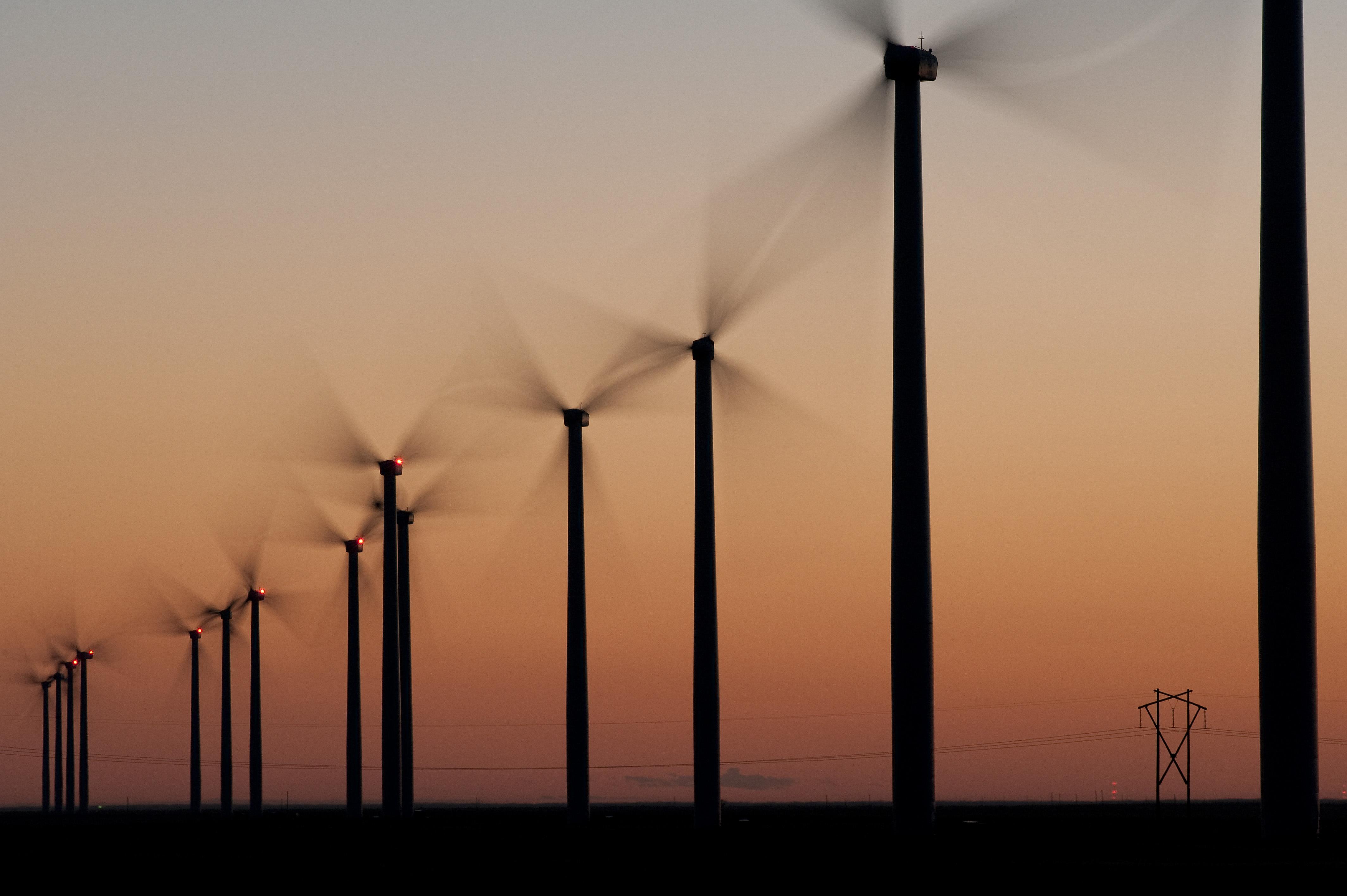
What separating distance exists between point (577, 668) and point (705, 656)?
45.6 feet

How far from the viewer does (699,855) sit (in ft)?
135

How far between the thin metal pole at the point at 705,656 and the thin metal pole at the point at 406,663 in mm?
38169

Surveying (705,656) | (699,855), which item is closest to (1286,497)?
(699,855)

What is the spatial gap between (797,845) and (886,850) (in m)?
8.49

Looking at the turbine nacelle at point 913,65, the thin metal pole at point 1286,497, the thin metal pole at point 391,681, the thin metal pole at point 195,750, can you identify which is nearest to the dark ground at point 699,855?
the thin metal pole at point 1286,497

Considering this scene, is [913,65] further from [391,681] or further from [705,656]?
[391,681]

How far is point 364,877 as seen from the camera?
32656 millimetres

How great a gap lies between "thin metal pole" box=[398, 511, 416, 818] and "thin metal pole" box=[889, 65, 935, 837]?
65148 mm

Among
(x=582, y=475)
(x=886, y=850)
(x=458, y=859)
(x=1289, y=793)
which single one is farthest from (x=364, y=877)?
(x=582, y=475)

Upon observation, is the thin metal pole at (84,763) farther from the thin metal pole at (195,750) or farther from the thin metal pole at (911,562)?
the thin metal pole at (911,562)

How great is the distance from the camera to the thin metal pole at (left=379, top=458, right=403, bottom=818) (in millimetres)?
91375

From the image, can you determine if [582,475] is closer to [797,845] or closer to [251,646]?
[797,845]

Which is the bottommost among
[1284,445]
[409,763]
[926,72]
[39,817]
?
[39,817]

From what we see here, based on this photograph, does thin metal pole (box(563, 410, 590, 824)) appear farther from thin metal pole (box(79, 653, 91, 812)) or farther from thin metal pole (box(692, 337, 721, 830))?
thin metal pole (box(79, 653, 91, 812))
